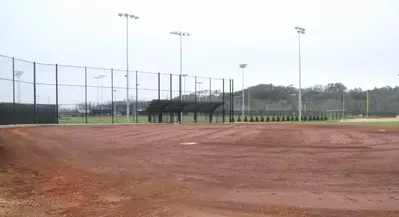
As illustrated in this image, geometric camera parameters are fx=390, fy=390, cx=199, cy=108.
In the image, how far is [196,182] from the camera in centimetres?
839

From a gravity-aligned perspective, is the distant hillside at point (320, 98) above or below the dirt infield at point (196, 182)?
above

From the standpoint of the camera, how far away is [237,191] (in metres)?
7.53

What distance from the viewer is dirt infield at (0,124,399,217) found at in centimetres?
625

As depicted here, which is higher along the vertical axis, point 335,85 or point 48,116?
point 335,85

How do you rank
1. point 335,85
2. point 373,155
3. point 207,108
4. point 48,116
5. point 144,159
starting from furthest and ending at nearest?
point 335,85 < point 207,108 < point 48,116 < point 373,155 < point 144,159

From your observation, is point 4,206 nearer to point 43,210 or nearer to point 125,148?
point 43,210

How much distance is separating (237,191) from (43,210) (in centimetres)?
348

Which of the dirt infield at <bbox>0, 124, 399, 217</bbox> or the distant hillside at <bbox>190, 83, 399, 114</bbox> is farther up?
the distant hillside at <bbox>190, 83, 399, 114</bbox>

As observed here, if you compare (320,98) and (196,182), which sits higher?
(320,98)

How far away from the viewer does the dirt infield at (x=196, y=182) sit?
6.25m

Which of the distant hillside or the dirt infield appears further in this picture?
the distant hillside

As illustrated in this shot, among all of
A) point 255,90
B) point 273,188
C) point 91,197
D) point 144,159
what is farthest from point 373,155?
point 255,90

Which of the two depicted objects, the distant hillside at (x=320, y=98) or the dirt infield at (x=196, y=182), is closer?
the dirt infield at (x=196, y=182)

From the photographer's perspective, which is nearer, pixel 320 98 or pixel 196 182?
pixel 196 182
